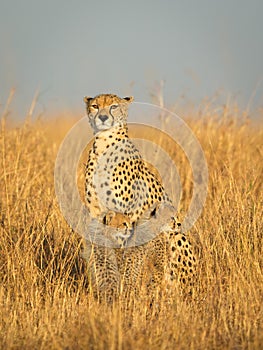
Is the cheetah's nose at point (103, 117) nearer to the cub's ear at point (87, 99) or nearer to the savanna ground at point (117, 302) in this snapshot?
the cub's ear at point (87, 99)

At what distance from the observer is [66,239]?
13.5ft

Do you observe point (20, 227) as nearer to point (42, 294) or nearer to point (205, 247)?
point (42, 294)

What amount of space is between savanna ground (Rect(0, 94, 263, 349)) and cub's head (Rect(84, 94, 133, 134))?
1.87ft

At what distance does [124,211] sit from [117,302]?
0.80 meters

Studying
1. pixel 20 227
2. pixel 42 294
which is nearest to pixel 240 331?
pixel 42 294

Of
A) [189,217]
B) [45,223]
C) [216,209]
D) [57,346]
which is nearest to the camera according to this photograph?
[57,346]

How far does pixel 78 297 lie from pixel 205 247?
82cm

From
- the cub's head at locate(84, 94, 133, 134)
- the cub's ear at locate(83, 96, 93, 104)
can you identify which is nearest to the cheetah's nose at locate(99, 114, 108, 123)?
the cub's head at locate(84, 94, 133, 134)

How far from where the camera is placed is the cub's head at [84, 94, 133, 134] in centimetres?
411

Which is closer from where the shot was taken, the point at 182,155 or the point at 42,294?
the point at 42,294

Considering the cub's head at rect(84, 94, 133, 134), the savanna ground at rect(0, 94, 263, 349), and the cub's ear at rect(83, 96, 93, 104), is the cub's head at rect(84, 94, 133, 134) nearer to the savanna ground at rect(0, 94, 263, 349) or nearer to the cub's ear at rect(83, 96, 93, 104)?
the cub's ear at rect(83, 96, 93, 104)

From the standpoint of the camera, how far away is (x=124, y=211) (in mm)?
4035

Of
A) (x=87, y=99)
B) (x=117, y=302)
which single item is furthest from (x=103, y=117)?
(x=117, y=302)

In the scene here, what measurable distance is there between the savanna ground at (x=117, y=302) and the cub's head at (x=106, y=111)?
57cm
